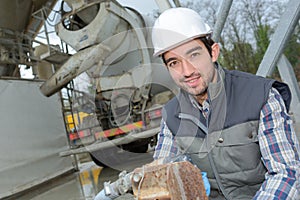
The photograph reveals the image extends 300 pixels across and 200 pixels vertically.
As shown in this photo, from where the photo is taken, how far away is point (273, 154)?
1.08 m

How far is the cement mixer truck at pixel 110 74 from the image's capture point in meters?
4.08

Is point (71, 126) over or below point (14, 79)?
below

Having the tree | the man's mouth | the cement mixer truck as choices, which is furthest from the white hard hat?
the tree

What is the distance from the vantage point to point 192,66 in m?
1.16

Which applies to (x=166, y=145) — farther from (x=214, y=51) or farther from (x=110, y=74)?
(x=110, y=74)

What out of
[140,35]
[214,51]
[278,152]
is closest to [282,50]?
[214,51]

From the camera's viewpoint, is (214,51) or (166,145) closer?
(214,51)

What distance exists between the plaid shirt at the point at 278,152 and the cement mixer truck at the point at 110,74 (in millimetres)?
3090

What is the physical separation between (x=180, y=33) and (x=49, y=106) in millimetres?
5125

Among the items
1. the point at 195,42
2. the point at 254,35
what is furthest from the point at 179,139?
the point at 254,35

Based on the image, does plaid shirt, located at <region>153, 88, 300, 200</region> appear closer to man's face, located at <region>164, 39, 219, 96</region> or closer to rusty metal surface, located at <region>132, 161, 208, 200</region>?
man's face, located at <region>164, 39, 219, 96</region>

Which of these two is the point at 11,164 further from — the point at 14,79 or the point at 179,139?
the point at 179,139

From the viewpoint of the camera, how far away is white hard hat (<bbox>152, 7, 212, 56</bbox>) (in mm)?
1244

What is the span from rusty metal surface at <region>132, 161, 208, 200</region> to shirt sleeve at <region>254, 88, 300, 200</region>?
0.40 metres
